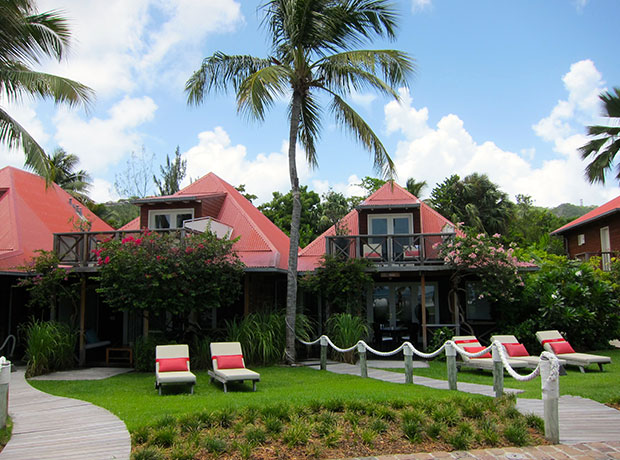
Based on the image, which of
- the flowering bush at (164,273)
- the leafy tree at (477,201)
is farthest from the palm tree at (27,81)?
the leafy tree at (477,201)

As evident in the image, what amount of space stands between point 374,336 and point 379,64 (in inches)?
365

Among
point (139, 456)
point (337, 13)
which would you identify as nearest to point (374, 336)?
point (337, 13)

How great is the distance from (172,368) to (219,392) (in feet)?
4.36

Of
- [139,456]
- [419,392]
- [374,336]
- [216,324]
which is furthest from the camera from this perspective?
[374,336]

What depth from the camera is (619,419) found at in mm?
7152

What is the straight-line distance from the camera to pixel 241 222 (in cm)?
1852

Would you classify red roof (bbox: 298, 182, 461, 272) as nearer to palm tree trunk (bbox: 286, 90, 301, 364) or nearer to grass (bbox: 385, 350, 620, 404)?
palm tree trunk (bbox: 286, 90, 301, 364)

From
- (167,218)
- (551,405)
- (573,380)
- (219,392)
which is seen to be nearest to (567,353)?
(573,380)

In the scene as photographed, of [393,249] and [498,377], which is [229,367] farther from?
[393,249]

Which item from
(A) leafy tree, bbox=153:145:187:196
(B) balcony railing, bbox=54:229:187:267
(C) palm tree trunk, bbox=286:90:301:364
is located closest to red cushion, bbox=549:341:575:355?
(C) palm tree trunk, bbox=286:90:301:364

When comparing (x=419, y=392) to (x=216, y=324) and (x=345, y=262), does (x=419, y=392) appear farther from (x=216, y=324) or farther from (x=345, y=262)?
(x=216, y=324)

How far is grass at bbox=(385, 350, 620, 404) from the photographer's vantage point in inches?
352

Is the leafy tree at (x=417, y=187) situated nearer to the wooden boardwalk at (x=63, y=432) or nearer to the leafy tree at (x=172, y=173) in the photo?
the leafy tree at (x=172, y=173)

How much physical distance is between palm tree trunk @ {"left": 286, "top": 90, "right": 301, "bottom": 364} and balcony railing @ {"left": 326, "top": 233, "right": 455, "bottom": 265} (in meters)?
1.85
